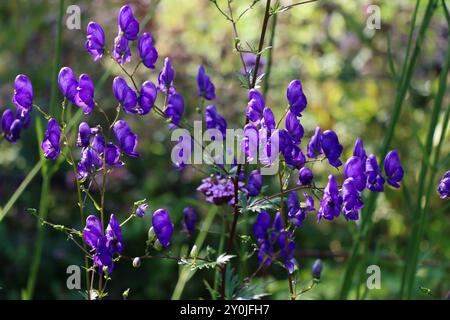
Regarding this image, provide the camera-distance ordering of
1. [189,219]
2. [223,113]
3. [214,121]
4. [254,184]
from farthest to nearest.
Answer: [223,113]
[189,219]
[214,121]
[254,184]

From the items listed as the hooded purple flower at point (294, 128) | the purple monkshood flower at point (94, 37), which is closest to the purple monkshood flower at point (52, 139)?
the purple monkshood flower at point (94, 37)

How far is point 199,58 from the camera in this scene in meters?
3.82

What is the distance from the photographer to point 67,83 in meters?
1.45

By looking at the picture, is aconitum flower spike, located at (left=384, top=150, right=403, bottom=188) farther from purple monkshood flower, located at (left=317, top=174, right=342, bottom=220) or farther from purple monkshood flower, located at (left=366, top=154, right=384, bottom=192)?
purple monkshood flower, located at (left=317, top=174, right=342, bottom=220)

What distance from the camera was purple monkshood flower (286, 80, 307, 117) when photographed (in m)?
1.41

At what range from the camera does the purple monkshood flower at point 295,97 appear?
1.41 metres

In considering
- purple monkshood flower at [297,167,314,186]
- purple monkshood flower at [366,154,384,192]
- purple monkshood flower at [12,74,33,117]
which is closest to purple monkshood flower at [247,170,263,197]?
purple monkshood flower at [297,167,314,186]

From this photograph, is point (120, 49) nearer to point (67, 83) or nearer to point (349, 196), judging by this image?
point (67, 83)

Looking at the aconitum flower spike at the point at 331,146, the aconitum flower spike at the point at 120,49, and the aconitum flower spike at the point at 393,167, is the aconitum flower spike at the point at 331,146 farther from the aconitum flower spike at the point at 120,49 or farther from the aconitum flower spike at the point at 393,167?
the aconitum flower spike at the point at 120,49

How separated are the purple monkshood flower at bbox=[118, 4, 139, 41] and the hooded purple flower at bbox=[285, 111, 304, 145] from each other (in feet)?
1.18

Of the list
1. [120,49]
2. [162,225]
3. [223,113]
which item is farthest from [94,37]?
[223,113]

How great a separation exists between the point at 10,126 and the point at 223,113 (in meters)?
2.14

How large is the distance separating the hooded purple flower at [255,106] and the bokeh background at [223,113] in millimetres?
1641
